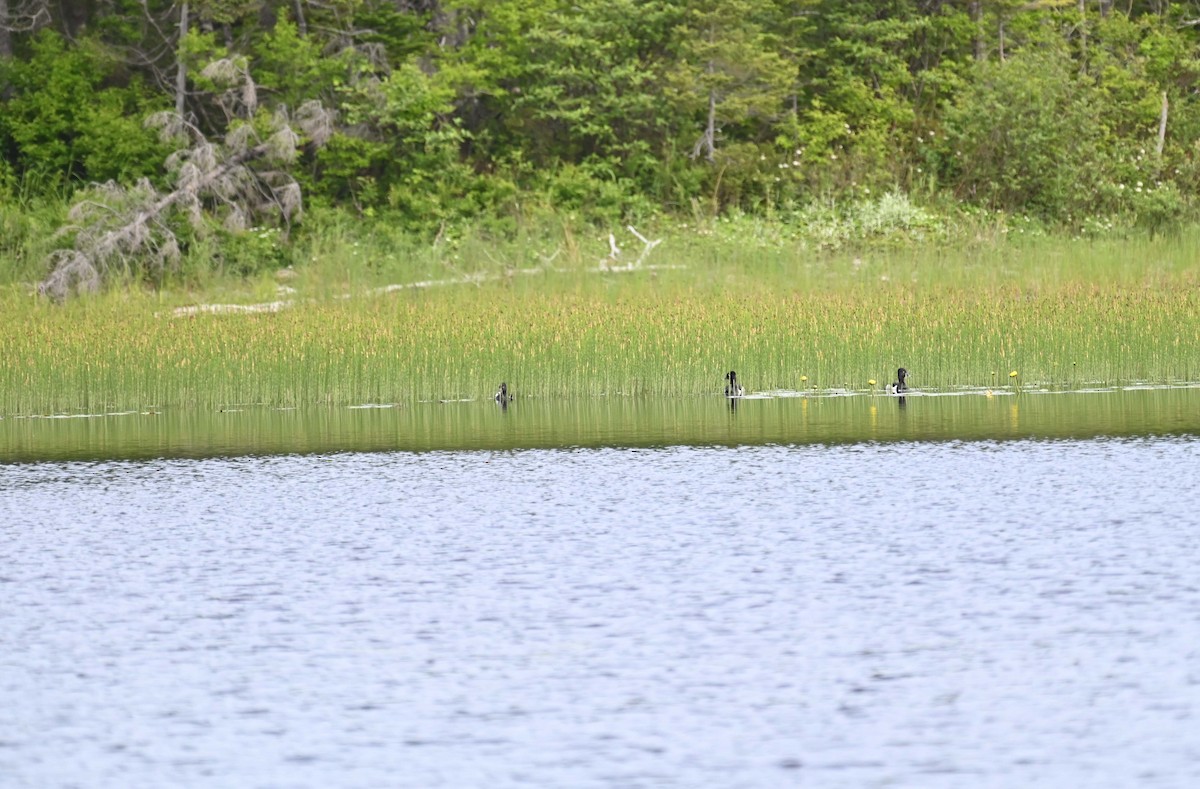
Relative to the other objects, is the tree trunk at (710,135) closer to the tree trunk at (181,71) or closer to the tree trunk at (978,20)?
the tree trunk at (978,20)

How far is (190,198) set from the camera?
29.8 m

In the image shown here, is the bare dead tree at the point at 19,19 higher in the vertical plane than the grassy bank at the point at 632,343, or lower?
higher

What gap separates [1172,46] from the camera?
118 ft

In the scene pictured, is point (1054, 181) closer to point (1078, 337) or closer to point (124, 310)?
point (1078, 337)

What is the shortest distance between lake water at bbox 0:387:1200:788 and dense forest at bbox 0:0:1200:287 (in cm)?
1716

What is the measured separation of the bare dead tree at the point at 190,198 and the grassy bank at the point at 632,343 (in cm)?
394

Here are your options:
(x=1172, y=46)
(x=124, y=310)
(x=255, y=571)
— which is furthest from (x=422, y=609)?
(x=1172, y=46)

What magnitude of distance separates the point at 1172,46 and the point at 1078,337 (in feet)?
54.4

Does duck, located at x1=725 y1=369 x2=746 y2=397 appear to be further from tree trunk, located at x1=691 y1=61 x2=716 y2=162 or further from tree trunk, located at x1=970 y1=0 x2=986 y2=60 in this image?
tree trunk, located at x1=970 y1=0 x2=986 y2=60

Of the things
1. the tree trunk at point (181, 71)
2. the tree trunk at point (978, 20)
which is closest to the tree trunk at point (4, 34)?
the tree trunk at point (181, 71)

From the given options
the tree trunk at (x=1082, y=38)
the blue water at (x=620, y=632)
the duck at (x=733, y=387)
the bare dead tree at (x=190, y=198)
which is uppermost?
the tree trunk at (x=1082, y=38)

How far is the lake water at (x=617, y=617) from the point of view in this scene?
6.78 m

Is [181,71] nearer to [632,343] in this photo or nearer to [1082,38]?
[632,343]

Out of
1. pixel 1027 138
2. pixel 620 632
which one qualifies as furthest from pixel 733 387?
pixel 1027 138
